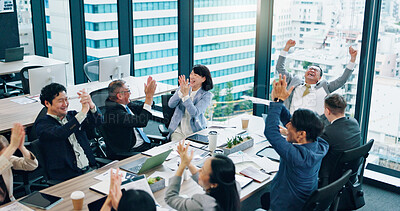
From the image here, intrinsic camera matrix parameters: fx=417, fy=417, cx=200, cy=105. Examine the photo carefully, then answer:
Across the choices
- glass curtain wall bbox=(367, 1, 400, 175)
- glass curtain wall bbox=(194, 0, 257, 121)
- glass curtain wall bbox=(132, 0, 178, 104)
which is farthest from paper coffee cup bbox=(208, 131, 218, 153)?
glass curtain wall bbox=(132, 0, 178, 104)

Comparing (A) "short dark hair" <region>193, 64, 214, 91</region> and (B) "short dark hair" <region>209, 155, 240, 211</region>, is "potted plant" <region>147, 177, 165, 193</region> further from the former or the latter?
(A) "short dark hair" <region>193, 64, 214, 91</region>

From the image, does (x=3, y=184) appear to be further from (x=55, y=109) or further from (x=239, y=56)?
(x=239, y=56)

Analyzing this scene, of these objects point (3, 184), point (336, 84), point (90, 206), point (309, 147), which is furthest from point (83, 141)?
point (336, 84)

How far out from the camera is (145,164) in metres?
3.07

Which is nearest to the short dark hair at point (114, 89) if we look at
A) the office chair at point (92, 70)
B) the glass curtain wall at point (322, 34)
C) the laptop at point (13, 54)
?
the office chair at point (92, 70)

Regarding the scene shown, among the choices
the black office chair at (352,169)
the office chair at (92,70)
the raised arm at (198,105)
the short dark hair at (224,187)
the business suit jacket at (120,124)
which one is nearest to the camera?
the short dark hair at (224,187)

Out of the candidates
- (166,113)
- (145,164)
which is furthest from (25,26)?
(145,164)

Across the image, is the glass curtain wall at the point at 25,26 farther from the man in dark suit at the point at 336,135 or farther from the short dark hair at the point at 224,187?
the short dark hair at the point at 224,187

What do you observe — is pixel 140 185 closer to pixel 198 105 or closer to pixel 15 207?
pixel 15 207

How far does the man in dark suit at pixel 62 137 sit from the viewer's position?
10.7 feet

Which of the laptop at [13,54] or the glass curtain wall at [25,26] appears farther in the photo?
the glass curtain wall at [25,26]

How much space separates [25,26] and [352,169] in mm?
7129

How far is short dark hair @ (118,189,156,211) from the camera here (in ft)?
6.29

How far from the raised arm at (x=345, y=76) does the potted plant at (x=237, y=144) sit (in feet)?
4.35
